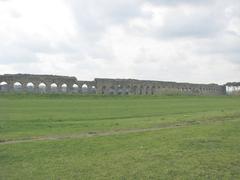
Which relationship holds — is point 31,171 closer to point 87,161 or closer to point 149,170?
point 87,161

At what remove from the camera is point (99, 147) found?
1259 centimetres

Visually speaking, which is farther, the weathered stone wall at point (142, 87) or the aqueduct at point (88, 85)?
the weathered stone wall at point (142, 87)

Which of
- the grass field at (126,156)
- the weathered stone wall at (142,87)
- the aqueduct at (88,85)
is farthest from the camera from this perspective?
the weathered stone wall at (142,87)

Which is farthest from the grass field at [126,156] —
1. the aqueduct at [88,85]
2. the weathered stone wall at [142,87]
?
the weathered stone wall at [142,87]

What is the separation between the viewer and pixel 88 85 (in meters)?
84.9

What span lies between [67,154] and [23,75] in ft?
209

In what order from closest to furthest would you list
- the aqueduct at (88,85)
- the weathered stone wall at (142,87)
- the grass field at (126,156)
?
the grass field at (126,156)
the aqueduct at (88,85)
the weathered stone wall at (142,87)

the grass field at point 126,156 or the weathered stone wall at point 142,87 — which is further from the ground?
the weathered stone wall at point 142,87

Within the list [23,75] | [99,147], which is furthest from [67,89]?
[99,147]

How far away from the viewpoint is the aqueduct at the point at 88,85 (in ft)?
238

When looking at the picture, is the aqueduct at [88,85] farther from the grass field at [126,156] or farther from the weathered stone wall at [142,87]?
the grass field at [126,156]

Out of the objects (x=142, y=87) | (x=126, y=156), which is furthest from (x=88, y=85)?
(x=126, y=156)

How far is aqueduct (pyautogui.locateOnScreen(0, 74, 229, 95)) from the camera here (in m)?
72.5

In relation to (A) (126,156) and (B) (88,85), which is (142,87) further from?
(A) (126,156)
